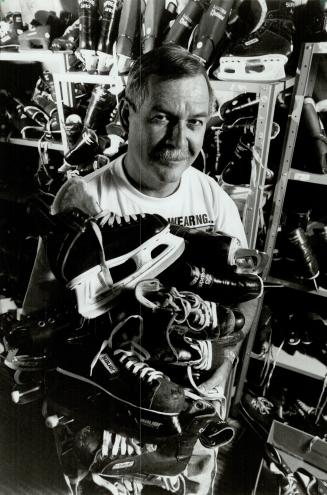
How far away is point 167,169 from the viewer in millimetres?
635

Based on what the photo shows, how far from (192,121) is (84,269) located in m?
0.32

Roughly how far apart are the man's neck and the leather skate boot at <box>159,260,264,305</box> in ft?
0.60

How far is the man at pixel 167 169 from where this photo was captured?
0.57 meters

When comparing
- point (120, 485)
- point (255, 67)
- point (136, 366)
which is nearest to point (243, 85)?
point (255, 67)

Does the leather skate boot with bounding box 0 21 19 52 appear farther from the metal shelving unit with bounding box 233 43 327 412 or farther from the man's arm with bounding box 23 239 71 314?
the metal shelving unit with bounding box 233 43 327 412

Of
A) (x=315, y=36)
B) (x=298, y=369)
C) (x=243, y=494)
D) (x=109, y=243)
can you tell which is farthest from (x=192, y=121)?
(x=243, y=494)

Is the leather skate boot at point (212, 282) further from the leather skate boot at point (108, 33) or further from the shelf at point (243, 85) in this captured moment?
the leather skate boot at point (108, 33)

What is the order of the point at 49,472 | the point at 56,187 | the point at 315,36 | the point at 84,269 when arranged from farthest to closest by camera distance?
1. the point at 49,472
2. the point at 56,187
3. the point at 315,36
4. the point at 84,269

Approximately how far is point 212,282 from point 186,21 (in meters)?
0.62

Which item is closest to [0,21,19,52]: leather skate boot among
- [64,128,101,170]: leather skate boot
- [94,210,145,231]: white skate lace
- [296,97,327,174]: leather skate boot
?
[64,128,101,170]: leather skate boot

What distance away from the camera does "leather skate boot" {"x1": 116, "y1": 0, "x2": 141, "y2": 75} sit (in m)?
0.75

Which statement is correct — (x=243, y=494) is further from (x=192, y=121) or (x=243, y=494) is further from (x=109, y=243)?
(x=192, y=121)

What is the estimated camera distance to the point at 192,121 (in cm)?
59

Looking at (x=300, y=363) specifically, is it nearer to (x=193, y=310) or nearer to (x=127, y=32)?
(x=193, y=310)
